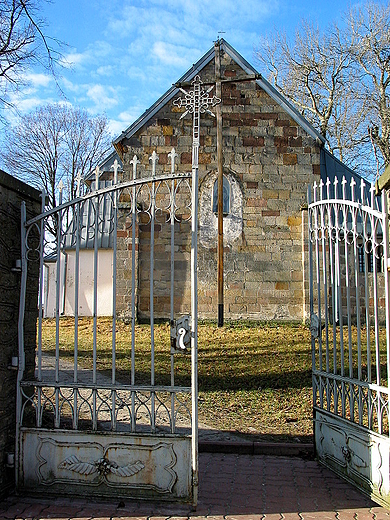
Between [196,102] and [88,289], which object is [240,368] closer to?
[196,102]

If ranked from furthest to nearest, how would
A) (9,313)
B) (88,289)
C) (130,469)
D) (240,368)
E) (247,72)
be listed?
(88,289), (247,72), (240,368), (9,313), (130,469)

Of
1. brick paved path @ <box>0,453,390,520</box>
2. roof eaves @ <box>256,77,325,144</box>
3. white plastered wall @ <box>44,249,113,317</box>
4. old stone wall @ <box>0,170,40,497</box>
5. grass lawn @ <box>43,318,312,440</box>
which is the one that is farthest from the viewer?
white plastered wall @ <box>44,249,113,317</box>

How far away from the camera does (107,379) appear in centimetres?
858

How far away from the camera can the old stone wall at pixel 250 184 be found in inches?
558

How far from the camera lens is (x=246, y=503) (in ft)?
14.0

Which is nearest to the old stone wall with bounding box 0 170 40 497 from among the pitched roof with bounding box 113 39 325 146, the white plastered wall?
the pitched roof with bounding box 113 39 325 146

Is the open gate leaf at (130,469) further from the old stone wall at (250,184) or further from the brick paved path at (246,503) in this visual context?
the old stone wall at (250,184)

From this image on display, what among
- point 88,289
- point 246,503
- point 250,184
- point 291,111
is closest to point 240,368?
point 246,503

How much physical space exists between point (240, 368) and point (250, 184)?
6668 millimetres

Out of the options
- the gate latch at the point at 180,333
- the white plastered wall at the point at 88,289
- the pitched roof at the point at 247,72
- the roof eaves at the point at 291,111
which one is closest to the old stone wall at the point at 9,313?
the gate latch at the point at 180,333

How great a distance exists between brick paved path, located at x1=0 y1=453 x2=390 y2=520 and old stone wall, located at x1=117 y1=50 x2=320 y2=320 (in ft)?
29.9

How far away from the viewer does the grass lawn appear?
6.69m

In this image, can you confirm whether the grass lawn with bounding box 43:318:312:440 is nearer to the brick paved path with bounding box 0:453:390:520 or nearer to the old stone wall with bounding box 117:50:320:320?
the old stone wall with bounding box 117:50:320:320

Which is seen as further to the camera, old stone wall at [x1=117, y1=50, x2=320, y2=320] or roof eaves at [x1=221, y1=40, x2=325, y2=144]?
roof eaves at [x1=221, y1=40, x2=325, y2=144]
